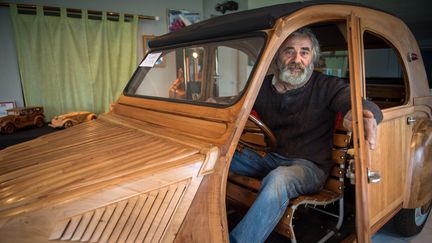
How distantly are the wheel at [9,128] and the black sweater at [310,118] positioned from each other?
142 inches

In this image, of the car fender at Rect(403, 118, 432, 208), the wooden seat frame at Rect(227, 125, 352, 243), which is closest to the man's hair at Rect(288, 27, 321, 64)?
the wooden seat frame at Rect(227, 125, 352, 243)

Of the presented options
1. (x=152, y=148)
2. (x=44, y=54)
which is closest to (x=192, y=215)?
(x=152, y=148)

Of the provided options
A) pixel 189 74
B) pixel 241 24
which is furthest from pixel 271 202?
pixel 189 74

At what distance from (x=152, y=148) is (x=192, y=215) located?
14.6 inches

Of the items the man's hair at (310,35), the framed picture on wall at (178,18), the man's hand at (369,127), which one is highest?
the framed picture on wall at (178,18)

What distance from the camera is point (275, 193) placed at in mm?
1495

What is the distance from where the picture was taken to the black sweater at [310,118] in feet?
5.91

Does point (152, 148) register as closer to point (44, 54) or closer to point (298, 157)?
point (298, 157)

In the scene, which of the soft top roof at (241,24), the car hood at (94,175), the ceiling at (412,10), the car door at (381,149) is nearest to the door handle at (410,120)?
the car door at (381,149)

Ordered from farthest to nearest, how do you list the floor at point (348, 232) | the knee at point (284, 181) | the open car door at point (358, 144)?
the floor at point (348, 232)
the knee at point (284, 181)
the open car door at point (358, 144)

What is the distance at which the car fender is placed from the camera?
2090mm

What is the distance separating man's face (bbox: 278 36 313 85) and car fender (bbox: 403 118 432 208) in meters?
1.09

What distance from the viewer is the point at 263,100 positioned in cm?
206

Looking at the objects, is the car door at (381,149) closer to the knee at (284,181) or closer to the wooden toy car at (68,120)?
the knee at (284,181)
